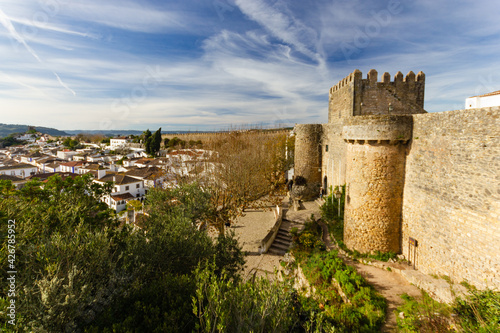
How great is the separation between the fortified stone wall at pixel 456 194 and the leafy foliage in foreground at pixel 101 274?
6.54m

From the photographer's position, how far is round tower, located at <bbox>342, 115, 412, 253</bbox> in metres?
9.12

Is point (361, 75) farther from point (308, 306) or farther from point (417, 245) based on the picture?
point (308, 306)

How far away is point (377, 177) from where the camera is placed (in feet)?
31.2

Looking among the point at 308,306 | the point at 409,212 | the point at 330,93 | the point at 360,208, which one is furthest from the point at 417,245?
the point at 330,93

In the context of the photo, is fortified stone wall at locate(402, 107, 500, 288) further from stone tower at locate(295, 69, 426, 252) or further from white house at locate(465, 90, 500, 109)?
white house at locate(465, 90, 500, 109)

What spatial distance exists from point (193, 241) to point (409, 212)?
26.0ft

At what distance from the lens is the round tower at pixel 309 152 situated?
741 inches

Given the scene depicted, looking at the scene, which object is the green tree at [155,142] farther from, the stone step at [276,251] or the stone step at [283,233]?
the stone step at [276,251]

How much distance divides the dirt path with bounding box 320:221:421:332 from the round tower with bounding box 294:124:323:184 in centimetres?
965

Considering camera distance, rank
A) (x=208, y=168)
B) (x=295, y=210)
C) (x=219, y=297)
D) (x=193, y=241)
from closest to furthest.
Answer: (x=219, y=297) → (x=193, y=241) → (x=295, y=210) → (x=208, y=168)

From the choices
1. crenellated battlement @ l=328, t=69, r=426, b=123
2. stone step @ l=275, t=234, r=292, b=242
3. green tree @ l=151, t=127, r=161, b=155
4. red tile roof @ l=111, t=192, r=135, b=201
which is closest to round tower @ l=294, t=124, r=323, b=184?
crenellated battlement @ l=328, t=69, r=426, b=123

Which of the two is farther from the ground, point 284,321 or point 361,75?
point 361,75

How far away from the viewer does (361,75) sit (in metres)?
14.3

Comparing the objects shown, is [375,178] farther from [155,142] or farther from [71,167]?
A: [155,142]
